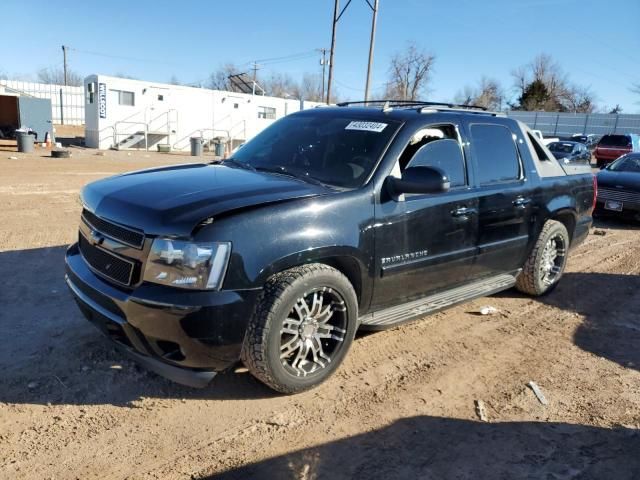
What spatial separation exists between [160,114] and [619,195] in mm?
21659

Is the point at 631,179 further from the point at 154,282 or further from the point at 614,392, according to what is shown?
Result: the point at 154,282

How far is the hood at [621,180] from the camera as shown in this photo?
10.2 m

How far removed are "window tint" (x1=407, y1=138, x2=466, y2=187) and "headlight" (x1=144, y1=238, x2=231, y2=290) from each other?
1780 millimetres

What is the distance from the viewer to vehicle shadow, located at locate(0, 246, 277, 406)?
322cm

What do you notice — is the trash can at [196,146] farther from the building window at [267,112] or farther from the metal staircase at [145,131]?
the building window at [267,112]

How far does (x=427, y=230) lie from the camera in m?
3.85

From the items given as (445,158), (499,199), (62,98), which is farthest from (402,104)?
(62,98)

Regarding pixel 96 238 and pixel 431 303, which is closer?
pixel 96 238

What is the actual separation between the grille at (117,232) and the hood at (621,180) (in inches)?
404

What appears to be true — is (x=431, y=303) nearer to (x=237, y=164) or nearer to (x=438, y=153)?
(x=438, y=153)

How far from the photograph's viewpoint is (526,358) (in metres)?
4.12

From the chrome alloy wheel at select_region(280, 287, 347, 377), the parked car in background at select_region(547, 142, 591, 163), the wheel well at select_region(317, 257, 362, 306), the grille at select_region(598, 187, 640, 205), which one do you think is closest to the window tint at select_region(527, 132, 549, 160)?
the wheel well at select_region(317, 257, 362, 306)

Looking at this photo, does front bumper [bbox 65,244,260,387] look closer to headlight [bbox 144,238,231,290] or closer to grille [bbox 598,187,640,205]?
headlight [bbox 144,238,231,290]

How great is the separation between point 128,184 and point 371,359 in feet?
7.17
